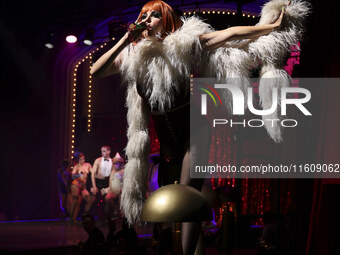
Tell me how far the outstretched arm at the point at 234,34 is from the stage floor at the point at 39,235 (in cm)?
314

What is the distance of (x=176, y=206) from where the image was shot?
1729 millimetres

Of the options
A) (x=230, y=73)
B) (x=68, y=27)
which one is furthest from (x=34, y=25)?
(x=230, y=73)

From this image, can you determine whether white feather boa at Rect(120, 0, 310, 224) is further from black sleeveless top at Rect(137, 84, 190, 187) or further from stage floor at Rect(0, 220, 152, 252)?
stage floor at Rect(0, 220, 152, 252)

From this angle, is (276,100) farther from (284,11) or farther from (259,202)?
(259,202)

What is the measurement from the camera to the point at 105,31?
29.0 ft

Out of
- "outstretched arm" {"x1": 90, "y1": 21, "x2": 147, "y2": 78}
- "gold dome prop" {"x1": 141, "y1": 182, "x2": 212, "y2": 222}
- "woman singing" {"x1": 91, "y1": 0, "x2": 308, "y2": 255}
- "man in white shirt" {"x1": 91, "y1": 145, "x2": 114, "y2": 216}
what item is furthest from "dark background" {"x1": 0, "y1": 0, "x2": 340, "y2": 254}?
"gold dome prop" {"x1": 141, "y1": 182, "x2": 212, "y2": 222}

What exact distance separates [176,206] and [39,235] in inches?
189

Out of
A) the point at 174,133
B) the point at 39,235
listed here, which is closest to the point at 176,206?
the point at 174,133

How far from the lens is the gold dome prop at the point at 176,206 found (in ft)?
5.63

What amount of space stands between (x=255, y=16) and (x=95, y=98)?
3964 millimetres

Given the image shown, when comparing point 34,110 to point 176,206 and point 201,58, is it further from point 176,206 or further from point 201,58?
point 176,206

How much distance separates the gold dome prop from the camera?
1.72m

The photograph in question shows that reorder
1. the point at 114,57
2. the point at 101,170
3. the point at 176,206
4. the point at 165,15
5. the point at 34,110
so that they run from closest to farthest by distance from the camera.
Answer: the point at 176,206, the point at 114,57, the point at 165,15, the point at 34,110, the point at 101,170

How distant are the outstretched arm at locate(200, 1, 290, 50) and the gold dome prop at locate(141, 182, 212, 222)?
742 millimetres
